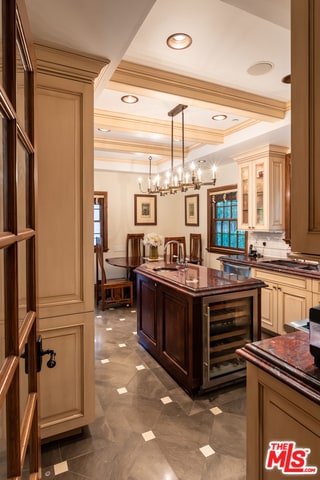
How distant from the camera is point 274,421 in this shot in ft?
3.93

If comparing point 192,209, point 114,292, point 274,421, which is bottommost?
point 114,292

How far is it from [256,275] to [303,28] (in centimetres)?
333

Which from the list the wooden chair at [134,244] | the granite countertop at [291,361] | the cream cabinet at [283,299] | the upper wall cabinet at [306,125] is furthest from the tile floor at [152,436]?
the wooden chair at [134,244]

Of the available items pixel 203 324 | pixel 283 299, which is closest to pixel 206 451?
pixel 203 324

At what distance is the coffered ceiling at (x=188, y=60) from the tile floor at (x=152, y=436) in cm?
261

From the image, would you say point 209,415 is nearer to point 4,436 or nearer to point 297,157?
point 4,436

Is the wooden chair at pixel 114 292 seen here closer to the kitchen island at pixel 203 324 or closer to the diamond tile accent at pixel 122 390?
the kitchen island at pixel 203 324

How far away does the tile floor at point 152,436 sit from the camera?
170 cm

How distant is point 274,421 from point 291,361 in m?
0.27

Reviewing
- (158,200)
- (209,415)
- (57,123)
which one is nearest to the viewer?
(57,123)

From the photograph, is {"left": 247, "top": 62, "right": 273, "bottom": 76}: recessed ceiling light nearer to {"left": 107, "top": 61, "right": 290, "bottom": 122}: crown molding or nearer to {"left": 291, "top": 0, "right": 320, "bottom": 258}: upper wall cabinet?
{"left": 107, "top": 61, "right": 290, "bottom": 122}: crown molding

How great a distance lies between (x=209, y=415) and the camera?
2201mm

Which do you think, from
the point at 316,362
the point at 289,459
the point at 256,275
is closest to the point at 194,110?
the point at 256,275

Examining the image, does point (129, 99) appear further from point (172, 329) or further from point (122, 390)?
point (122, 390)
